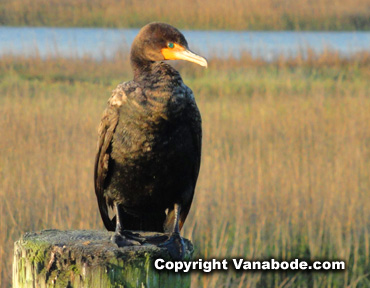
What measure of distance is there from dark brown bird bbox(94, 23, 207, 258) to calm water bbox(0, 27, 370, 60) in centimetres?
934

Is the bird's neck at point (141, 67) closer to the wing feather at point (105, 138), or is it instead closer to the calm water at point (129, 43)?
the wing feather at point (105, 138)

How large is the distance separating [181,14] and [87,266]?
1575cm

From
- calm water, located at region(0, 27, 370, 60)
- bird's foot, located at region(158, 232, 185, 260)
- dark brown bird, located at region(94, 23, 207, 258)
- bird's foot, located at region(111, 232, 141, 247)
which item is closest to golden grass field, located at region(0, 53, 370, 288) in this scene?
dark brown bird, located at region(94, 23, 207, 258)

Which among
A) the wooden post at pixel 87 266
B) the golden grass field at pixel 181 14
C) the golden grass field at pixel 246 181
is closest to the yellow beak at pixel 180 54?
the wooden post at pixel 87 266

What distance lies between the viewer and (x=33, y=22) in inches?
696

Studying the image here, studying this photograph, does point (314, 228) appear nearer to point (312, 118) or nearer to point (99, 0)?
point (312, 118)

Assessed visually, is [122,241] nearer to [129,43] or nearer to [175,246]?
[175,246]

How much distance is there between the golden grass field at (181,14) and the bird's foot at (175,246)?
48.7ft

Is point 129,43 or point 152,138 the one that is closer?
point 152,138

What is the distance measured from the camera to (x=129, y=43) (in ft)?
45.3

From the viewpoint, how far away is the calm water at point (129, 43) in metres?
13.0

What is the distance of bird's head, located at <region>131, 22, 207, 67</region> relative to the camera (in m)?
2.99

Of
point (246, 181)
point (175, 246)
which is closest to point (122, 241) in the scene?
point (175, 246)

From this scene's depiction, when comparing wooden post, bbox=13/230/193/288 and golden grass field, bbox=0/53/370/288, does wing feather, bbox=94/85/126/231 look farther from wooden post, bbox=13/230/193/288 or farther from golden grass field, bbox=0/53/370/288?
golden grass field, bbox=0/53/370/288
